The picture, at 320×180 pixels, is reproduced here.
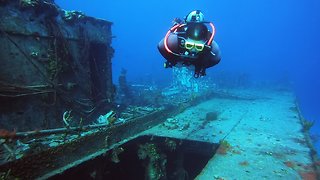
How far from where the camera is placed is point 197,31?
13.5ft

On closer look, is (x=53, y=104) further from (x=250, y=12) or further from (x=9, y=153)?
(x=250, y=12)

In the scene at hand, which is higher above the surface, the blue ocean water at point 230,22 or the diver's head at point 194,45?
the blue ocean water at point 230,22

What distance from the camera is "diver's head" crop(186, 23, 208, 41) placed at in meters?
4.11

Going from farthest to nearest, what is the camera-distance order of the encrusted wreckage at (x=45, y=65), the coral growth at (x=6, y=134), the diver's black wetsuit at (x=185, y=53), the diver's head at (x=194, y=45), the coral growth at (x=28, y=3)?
the coral growth at (x=28, y=3)
the encrusted wreckage at (x=45, y=65)
the coral growth at (x=6, y=134)
the diver's black wetsuit at (x=185, y=53)
the diver's head at (x=194, y=45)

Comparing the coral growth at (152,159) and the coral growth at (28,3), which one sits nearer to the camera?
the coral growth at (28,3)

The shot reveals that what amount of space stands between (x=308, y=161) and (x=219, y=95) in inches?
378

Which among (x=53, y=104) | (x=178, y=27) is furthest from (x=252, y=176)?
(x=53, y=104)

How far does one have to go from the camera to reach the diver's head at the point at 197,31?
4.11 metres

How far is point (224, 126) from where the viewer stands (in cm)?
789

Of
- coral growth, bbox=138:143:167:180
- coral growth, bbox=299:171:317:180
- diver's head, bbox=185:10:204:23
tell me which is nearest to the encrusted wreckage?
coral growth, bbox=138:143:167:180

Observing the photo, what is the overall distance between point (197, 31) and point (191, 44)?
23 cm

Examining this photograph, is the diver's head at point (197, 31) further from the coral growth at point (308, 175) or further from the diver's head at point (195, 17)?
the coral growth at point (308, 175)

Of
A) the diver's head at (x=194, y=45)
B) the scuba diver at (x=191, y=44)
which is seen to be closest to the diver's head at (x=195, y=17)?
the scuba diver at (x=191, y=44)

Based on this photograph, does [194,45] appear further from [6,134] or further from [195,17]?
[6,134]
